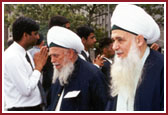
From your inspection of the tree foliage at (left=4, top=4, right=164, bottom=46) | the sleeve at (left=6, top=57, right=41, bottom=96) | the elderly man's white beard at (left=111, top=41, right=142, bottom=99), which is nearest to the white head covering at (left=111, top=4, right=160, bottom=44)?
the elderly man's white beard at (left=111, top=41, right=142, bottom=99)

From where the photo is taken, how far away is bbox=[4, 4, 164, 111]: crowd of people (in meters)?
3.21

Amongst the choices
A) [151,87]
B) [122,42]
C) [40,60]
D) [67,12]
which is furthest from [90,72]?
[67,12]

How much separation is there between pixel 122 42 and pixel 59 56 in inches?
42.6

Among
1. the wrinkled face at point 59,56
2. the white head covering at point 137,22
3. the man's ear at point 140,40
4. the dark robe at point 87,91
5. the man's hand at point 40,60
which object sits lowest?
the dark robe at point 87,91

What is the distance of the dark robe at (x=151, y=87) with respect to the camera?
3092 millimetres

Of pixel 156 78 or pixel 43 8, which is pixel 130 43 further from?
pixel 43 8

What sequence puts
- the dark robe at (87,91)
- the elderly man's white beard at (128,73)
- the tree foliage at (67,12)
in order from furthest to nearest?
the tree foliage at (67,12) < the dark robe at (87,91) < the elderly man's white beard at (128,73)

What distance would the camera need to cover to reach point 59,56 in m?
4.23

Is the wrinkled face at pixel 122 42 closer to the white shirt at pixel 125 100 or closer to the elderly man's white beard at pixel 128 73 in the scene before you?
the elderly man's white beard at pixel 128 73

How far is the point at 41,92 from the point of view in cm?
474

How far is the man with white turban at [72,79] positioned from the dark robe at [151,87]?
812 millimetres

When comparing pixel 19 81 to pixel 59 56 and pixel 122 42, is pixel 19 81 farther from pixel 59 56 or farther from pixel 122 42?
pixel 122 42

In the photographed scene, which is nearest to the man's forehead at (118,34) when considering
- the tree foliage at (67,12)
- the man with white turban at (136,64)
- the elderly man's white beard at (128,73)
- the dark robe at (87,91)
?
the man with white turban at (136,64)

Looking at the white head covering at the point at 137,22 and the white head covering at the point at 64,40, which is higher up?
the white head covering at the point at 137,22
